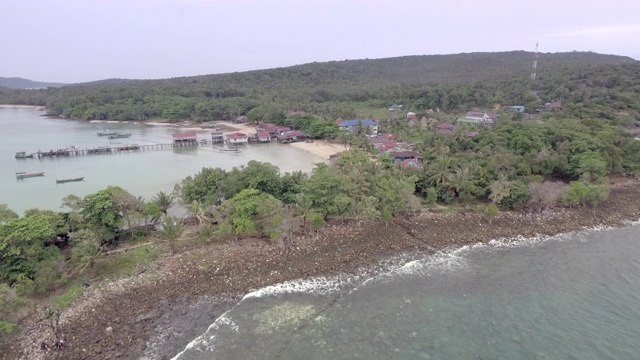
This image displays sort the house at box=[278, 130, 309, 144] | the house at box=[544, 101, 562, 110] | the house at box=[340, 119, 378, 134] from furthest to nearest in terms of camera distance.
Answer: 1. the house at box=[544, 101, 562, 110]
2. the house at box=[340, 119, 378, 134]
3. the house at box=[278, 130, 309, 144]

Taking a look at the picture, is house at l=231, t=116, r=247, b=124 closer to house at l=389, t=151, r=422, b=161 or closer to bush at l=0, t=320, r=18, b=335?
house at l=389, t=151, r=422, b=161

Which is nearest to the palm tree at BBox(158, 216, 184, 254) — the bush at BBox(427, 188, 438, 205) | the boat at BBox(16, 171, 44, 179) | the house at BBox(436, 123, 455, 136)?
the bush at BBox(427, 188, 438, 205)

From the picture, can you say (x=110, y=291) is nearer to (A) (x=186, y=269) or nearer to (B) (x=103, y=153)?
(A) (x=186, y=269)

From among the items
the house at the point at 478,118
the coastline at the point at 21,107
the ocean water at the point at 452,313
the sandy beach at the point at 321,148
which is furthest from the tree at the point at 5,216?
the coastline at the point at 21,107

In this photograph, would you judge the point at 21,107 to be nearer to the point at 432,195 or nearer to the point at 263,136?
the point at 263,136

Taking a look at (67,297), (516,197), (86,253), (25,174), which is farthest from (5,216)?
(516,197)

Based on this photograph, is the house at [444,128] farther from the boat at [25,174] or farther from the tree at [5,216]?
the boat at [25,174]
